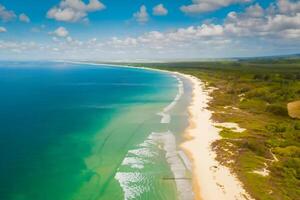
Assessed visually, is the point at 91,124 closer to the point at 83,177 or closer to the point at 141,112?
the point at 141,112

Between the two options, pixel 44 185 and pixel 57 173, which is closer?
pixel 44 185

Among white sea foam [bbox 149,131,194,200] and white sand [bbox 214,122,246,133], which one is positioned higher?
white sand [bbox 214,122,246,133]

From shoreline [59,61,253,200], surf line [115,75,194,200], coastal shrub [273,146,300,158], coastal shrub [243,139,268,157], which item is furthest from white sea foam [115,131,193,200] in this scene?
coastal shrub [273,146,300,158]

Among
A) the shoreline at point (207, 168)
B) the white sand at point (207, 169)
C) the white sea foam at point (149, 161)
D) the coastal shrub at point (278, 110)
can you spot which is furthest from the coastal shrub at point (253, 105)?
the white sea foam at point (149, 161)

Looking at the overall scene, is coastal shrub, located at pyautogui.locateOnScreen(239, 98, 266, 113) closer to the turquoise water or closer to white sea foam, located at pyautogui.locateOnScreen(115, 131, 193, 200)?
the turquoise water

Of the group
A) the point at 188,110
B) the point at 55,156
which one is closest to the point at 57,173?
the point at 55,156

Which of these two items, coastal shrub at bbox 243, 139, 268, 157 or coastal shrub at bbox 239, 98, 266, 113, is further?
coastal shrub at bbox 239, 98, 266, 113

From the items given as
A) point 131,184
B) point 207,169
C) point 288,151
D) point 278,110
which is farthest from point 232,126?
point 131,184

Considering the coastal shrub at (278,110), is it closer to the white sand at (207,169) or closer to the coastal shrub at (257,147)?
the white sand at (207,169)
